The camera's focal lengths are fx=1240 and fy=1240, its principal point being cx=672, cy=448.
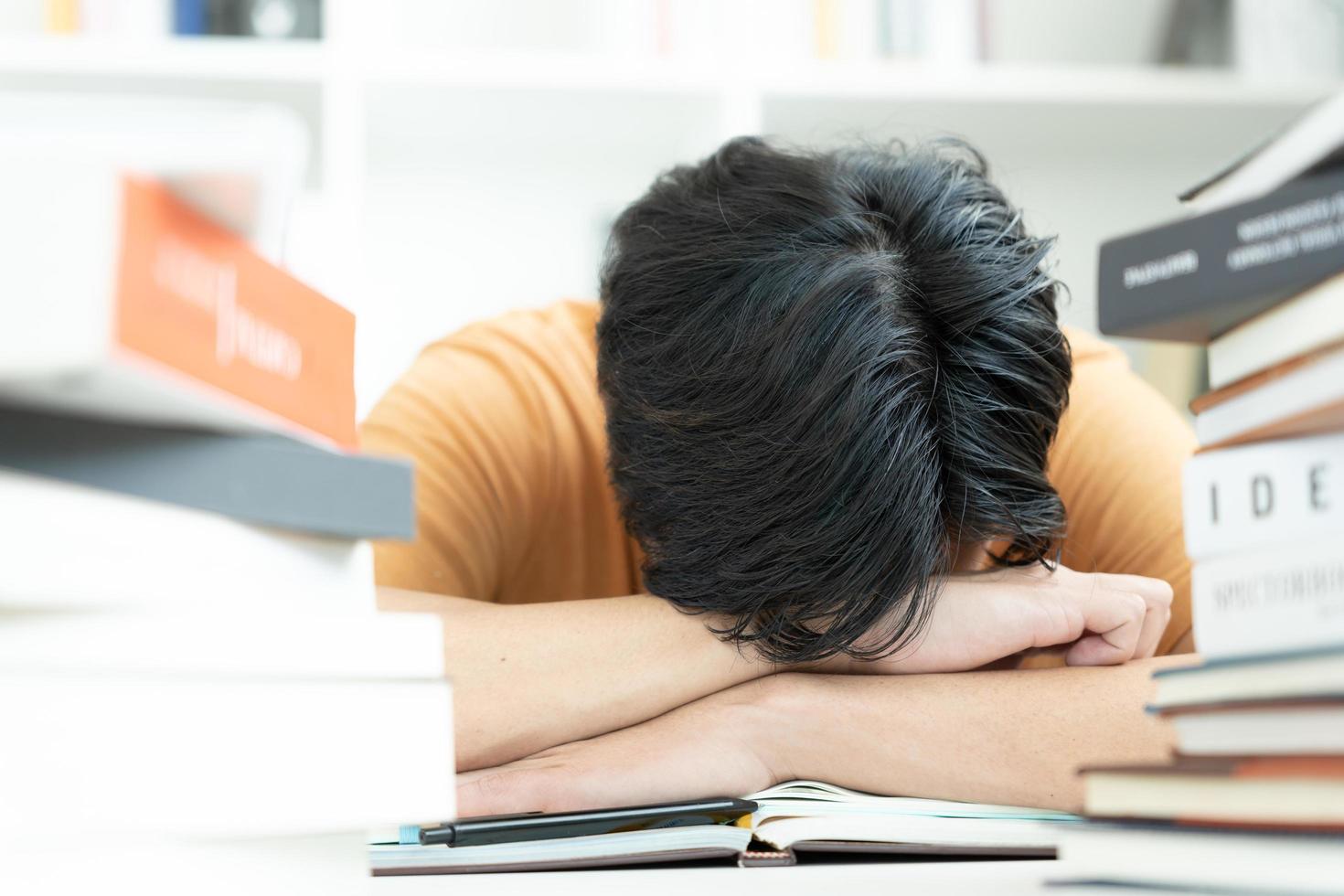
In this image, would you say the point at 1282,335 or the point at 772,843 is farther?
the point at 772,843

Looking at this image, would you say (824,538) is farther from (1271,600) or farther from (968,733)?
(1271,600)

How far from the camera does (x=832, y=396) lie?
2.49ft

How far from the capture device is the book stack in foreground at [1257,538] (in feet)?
1.32

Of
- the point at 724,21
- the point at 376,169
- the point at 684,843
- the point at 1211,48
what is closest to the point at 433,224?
the point at 376,169

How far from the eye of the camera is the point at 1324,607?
401mm

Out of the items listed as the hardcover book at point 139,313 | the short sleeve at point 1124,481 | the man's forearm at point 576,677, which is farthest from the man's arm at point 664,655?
the hardcover book at point 139,313

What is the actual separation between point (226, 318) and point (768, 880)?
1.19ft

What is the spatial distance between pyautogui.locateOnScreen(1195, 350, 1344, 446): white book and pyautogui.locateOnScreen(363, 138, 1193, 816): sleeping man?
0.31 m

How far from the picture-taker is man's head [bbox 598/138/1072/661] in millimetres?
768

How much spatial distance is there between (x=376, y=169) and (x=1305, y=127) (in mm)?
1863

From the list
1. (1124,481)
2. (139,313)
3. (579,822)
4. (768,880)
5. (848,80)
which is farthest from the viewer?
(848,80)

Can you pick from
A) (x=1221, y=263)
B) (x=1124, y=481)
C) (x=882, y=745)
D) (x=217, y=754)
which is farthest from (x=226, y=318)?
(x=1124, y=481)

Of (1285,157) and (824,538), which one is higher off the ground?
(1285,157)

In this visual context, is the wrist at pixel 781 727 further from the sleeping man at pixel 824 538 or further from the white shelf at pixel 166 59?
the white shelf at pixel 166 59
